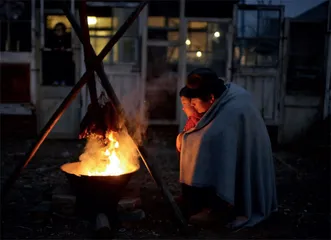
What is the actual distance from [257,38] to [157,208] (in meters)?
6.40

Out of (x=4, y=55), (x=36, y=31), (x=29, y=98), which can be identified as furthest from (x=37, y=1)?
(x=29, y=98)

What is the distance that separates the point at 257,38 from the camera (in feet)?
33.8

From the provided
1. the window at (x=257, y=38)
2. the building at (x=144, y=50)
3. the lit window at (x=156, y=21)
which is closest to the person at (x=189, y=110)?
the building at (x=144, y=50)

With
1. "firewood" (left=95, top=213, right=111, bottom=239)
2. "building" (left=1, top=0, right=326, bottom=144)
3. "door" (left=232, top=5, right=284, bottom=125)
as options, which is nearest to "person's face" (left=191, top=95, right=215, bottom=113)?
"firewood" (left=95, top=213, right=111, bottom=239)

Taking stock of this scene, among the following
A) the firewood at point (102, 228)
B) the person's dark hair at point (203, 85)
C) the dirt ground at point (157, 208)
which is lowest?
the dirt ground at point (157, 208)

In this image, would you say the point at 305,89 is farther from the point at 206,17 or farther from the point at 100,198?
the point at 100,198

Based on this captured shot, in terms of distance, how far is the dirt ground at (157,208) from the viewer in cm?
442

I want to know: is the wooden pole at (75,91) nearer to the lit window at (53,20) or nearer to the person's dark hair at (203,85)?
the person's dark hair at (203,85)

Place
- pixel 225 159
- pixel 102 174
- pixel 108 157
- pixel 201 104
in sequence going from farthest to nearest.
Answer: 1. pixel 108 157
2. pixel 102 174
3. pixel 201 104
4. pixel 225 159

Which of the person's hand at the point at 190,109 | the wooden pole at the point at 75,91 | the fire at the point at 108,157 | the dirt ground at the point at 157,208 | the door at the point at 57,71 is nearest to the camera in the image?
the dirt ground at the point at 157,208

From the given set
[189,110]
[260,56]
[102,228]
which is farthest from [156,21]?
[102,228]

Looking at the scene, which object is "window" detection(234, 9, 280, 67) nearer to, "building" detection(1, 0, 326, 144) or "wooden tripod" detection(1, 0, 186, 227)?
"building" detection(1, 0, 326, 144)

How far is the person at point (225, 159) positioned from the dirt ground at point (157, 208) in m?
0.23

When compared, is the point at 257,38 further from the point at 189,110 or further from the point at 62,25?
the point at 189,110
